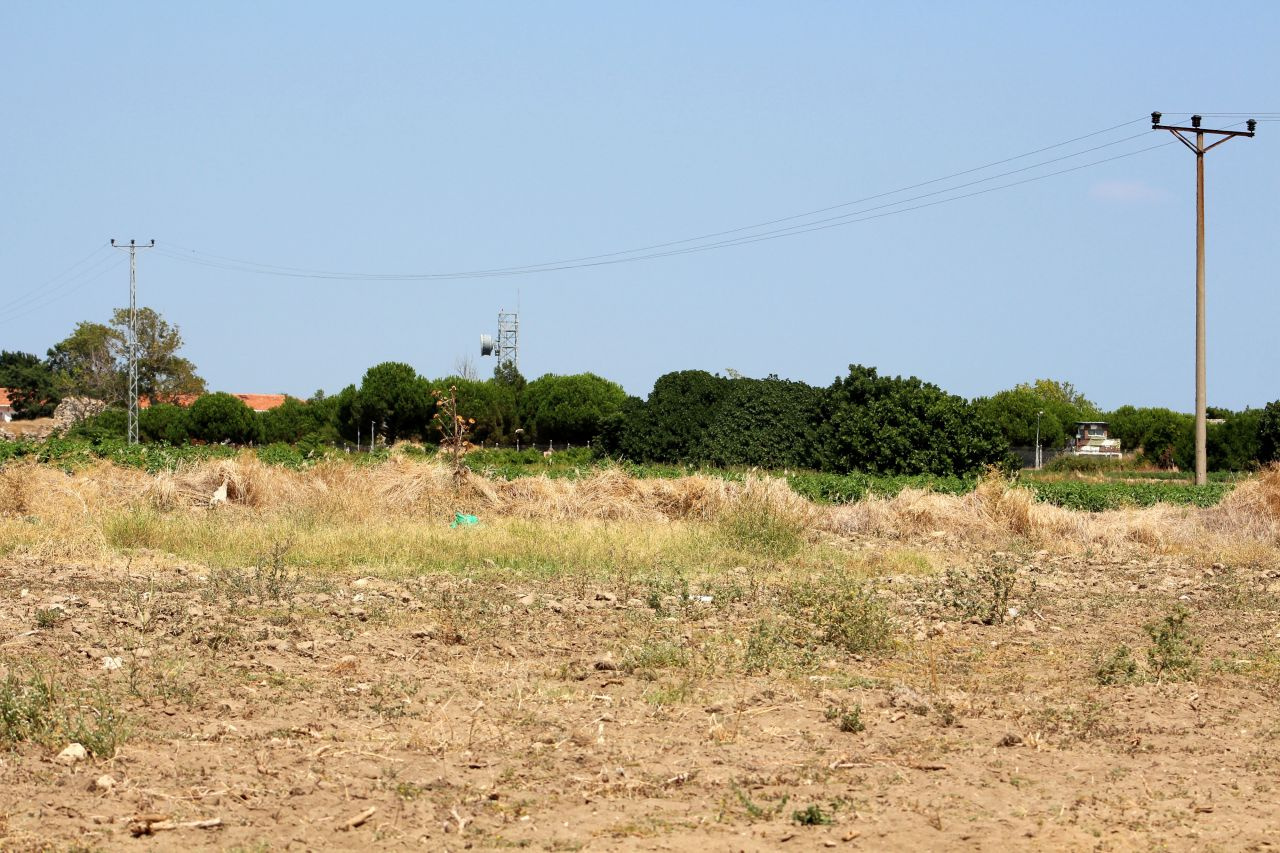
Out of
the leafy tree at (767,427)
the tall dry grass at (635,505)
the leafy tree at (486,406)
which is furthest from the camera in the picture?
the leafy tree at (486,406)

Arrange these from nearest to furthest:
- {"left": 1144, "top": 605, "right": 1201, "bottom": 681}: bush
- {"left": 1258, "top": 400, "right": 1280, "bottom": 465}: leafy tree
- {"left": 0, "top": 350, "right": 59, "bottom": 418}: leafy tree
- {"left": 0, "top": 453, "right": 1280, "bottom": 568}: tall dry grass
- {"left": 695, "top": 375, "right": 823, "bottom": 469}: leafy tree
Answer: {"left": 1144, "top": 605, "right": 1201, "bottom": 681}: bush, {"left": 0, "top": 453, "right": 1280, "bottom": 568}: tall dry grass, {"left": 695, "top": 375, "right": 823, "bottom": 469}: leafy tree, {"left": 1258, "top": 400, "right": 1280, "bottom": 465}: leafy tree, {"left": 0, "top": 350, "right": 59, "bottom": 418}: leafy tree

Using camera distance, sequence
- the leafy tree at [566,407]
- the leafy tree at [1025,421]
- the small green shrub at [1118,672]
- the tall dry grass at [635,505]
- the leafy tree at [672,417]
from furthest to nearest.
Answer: the leafy tree at [1025,421] < the leafy tree at [566,407] < the leafy tree at [672,417] < the tall dry grass at [635,505] < the small green shrub at [1118,672]

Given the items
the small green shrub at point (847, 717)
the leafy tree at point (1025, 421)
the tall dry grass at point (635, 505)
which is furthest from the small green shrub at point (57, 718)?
the leafy tree at point (1025, 421)

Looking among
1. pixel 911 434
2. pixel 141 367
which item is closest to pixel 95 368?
pixel 141 367

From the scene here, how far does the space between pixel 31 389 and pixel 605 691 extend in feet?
273

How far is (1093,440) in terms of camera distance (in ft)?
227

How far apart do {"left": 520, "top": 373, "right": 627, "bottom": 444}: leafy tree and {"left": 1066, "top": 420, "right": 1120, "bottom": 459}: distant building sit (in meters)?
23.7

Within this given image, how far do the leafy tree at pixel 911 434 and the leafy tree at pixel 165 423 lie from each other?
34.5 m

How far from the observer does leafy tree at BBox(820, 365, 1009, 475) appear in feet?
91.7

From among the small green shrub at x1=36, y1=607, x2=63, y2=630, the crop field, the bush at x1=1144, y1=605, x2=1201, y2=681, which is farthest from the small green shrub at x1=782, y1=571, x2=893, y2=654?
the small green shrub at x1=36, y1=607, x2=63, y2=630

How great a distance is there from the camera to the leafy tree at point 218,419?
181 feet

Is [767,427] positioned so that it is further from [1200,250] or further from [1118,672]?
[1118,672]

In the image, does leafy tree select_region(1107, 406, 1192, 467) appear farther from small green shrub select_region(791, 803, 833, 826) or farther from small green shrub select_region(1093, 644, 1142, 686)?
small green shrub select_region(791, 803, 833, 826)

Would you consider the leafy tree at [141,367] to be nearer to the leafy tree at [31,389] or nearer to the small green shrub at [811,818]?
the leafy tree at [31,389]
